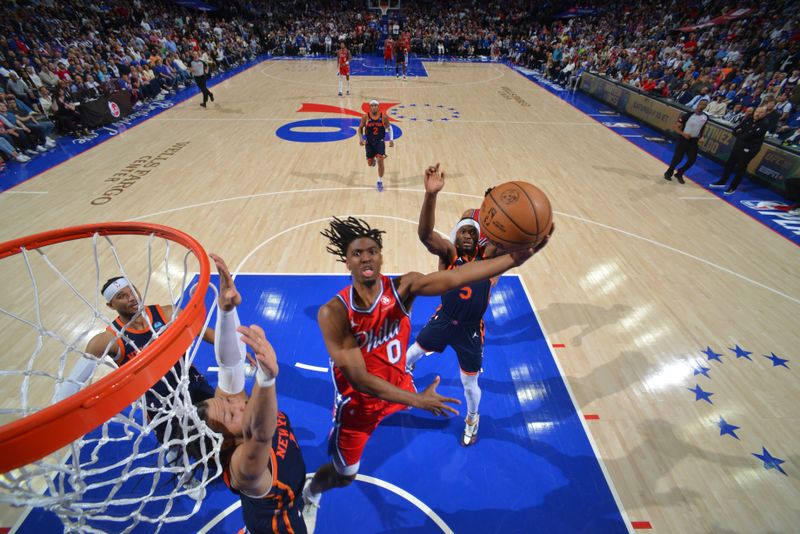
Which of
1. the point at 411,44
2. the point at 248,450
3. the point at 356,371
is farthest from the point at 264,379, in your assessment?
the point at 411,44

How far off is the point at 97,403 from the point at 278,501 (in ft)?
3.86

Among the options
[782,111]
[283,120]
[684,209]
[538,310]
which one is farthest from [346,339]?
[782,111]

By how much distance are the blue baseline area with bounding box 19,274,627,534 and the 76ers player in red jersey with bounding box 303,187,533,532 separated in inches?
24.8

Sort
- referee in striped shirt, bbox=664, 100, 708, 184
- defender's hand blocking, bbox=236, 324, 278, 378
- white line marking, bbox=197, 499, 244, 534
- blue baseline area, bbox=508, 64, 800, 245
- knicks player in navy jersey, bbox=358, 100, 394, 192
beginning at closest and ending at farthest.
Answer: defender's hand blocking, bbox=236, 324, 278, 378 < white line marking, bbox=197, 499, 244, 534 < blue baseline area, bbox=508, 64, 800, 245 < knicks player in navy jersey, bbox=358, 100, 394, 192 < referee in striped shirt, bbox=664, 100, 708, 184

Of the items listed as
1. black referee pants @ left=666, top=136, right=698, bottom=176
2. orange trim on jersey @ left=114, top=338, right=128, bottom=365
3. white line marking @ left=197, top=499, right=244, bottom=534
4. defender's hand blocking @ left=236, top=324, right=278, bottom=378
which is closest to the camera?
defender's hand blocking @ left=236, top=324, right=278, bottom=378

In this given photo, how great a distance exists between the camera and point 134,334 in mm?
2922

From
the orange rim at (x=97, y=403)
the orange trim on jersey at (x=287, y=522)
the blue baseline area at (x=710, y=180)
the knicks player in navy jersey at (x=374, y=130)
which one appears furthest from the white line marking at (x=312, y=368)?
the blue baseline area at (x=710, y=180)

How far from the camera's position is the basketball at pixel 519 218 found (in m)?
2.58

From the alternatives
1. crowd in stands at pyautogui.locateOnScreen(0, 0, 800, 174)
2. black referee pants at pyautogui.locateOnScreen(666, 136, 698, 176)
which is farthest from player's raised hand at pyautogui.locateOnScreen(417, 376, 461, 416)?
crowd in stands at pyautogui.locateOnScreen(0, 0, 800, 174)

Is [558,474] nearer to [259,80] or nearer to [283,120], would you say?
[283,120]

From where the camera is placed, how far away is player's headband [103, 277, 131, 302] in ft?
9.30

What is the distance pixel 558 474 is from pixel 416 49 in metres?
27.8

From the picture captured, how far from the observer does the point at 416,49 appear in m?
26.3

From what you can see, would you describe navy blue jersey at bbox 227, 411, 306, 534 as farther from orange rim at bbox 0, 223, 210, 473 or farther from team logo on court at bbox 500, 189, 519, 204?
team logo on court at bbox 500, 189, 519, 204
